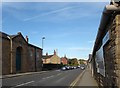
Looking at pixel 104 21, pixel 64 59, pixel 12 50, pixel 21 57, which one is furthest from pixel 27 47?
pixel 64 59

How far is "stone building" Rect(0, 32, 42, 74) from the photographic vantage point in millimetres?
51972

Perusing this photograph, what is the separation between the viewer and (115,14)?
6.51 meters

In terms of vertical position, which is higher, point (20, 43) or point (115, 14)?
point (20, 43)

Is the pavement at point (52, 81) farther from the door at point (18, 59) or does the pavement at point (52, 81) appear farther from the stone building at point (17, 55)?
the door at point (18, 59)

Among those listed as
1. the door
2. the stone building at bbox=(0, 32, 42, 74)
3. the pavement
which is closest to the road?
the pavement

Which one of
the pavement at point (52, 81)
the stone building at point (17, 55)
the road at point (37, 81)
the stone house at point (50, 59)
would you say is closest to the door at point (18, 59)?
the stone building at point (17, 55)

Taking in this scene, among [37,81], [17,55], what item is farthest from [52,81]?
[17,55]

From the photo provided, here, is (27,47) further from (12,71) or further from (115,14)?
(115,14)

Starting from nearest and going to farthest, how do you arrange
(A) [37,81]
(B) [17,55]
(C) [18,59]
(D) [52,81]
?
1. (A) [37,81]
2. (D) [52,81]
3. (B) [17,55]
4. (C) [18,59]

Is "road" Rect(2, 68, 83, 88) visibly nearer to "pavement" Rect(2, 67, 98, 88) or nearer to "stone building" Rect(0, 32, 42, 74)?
"pavement" Rect(2, 67, 98, 88)

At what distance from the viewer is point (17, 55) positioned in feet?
195

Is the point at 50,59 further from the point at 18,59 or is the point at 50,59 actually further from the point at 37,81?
the point at 37,81

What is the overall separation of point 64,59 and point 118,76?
17806 centimetres

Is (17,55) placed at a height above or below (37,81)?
above
